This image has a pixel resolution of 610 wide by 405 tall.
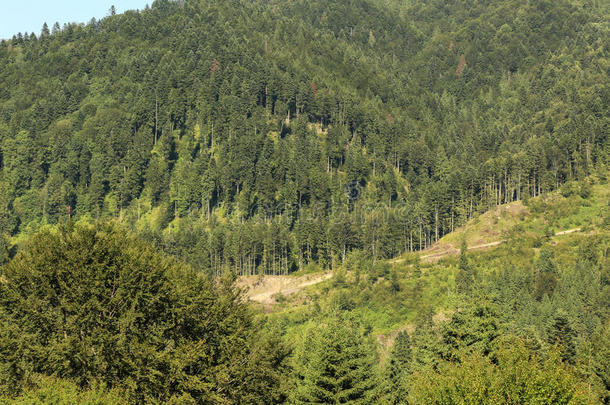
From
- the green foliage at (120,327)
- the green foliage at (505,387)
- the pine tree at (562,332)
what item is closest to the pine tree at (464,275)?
the pine tree at (562,332)

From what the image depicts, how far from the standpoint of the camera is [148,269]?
49500 mm

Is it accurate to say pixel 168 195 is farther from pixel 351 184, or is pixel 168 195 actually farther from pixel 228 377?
pixel 228 377

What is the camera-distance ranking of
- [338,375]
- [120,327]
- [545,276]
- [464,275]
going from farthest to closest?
[464,275] → [545,276] → [338,375] → [120,327]

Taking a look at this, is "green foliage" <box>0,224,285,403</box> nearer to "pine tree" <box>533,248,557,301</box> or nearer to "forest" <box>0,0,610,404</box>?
"forest" <box>0,0,610,404</box>

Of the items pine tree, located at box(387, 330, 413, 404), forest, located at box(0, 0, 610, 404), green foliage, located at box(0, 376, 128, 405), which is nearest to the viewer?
green foliage, located at box(0, 376, 128, 405)

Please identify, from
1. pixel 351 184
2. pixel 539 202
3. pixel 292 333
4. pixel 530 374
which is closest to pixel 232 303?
pixel 530 374

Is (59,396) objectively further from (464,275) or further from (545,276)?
(545,276)

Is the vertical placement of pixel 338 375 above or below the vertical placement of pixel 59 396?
below

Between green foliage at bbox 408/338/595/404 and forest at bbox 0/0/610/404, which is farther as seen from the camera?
forest at bbox 0/0/610/404

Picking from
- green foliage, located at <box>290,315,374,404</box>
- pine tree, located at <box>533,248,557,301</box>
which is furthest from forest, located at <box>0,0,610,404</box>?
pine tree, located at <box>533,248,557,301</box>

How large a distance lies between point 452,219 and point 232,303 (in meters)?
125

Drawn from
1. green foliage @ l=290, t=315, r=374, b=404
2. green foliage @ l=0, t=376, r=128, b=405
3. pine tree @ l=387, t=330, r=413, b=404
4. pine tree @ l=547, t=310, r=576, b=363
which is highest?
green foliage @ l=0, t=376, r=128, b=405

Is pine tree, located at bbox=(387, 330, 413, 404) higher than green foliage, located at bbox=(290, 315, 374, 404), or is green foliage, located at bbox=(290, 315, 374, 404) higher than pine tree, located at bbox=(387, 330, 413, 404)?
green foliage, located at bbox=(290, 315, 374, 404)

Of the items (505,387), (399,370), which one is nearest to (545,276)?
(399,370)
